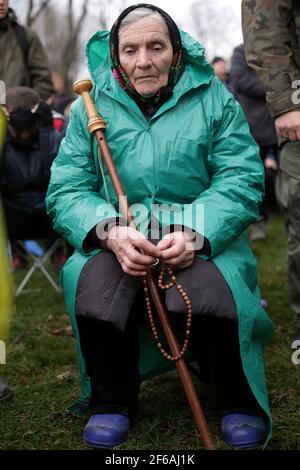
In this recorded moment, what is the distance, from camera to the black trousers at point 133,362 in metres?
2.90

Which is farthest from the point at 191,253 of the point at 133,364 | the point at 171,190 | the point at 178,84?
the point at 178,84

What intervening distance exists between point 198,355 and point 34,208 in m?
2.58

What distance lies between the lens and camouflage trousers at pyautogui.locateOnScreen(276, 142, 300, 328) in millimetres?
3830

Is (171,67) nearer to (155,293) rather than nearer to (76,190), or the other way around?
(76,190)

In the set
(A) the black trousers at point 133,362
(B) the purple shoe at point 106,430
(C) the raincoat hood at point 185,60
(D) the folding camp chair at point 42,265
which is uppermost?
(C) the raincoat hood at point 185,60

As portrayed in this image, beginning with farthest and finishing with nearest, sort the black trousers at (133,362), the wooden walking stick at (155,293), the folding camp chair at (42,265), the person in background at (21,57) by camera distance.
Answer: the person in background at (21,57), the folding camp chair at (42,265), the black trousers at (133,362), the wooden walking stick at (155,293)

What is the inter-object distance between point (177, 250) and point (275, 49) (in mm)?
1389

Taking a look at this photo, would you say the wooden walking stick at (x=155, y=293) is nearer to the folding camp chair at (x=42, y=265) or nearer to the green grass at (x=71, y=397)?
the green grass at (x=71, y=397)

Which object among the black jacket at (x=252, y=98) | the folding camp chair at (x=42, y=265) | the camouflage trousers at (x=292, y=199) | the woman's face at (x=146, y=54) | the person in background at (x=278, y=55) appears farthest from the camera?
the black jacket at (x=252, y=98)

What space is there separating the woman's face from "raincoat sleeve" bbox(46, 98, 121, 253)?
0.95 feet

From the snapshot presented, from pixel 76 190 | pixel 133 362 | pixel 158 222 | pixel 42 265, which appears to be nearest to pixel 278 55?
pixel 158 222

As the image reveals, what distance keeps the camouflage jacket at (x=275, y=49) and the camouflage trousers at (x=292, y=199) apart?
1.03ft

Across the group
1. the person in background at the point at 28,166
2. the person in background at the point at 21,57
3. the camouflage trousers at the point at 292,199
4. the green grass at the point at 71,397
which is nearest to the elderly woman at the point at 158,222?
the green grass at the point at 71,397

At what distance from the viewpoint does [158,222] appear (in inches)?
121
